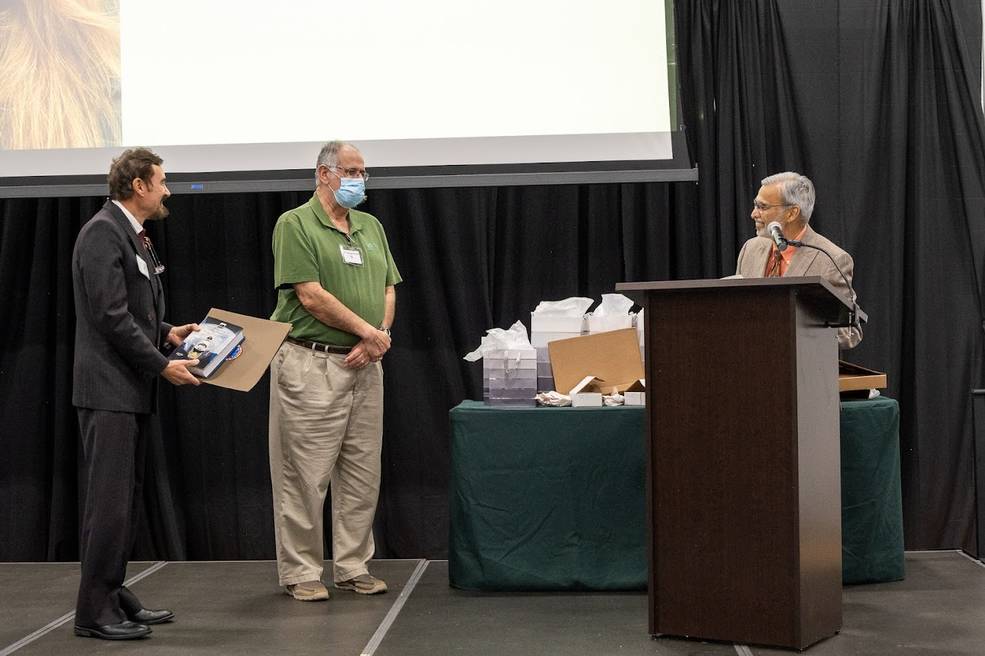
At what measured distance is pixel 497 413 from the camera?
385 centimetres

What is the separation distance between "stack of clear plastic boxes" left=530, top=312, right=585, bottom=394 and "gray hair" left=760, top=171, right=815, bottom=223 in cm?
87

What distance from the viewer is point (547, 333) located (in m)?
4.07

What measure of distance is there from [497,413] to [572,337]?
16.7 inches

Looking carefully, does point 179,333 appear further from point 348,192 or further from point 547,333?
point 547,333

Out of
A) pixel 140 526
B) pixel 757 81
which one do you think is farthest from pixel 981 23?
pixel 140 526

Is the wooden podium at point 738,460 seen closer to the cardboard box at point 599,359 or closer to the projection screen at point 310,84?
the cardboard box at point 599,359

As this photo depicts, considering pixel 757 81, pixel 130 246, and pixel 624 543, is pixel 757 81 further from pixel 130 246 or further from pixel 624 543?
pixel 130 246

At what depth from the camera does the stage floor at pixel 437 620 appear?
3.07 m

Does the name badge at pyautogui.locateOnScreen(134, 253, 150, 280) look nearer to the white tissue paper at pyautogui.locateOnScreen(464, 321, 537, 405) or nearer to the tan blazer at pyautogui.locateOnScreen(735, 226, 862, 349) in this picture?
the white tissue paper at pyautogui.locateOnScreen(464, 321, 537, 405)

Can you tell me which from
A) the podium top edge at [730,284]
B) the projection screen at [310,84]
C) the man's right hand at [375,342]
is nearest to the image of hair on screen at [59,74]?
the projection screen at [310,84]

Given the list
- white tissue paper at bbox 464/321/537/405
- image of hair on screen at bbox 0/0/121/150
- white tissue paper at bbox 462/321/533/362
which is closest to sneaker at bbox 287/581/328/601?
white tissue paper at bbox 464/321/537/405

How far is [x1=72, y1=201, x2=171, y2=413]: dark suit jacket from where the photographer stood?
3.13 meters

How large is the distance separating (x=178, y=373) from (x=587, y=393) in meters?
1.44

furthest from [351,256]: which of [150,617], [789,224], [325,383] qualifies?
[789,224]
